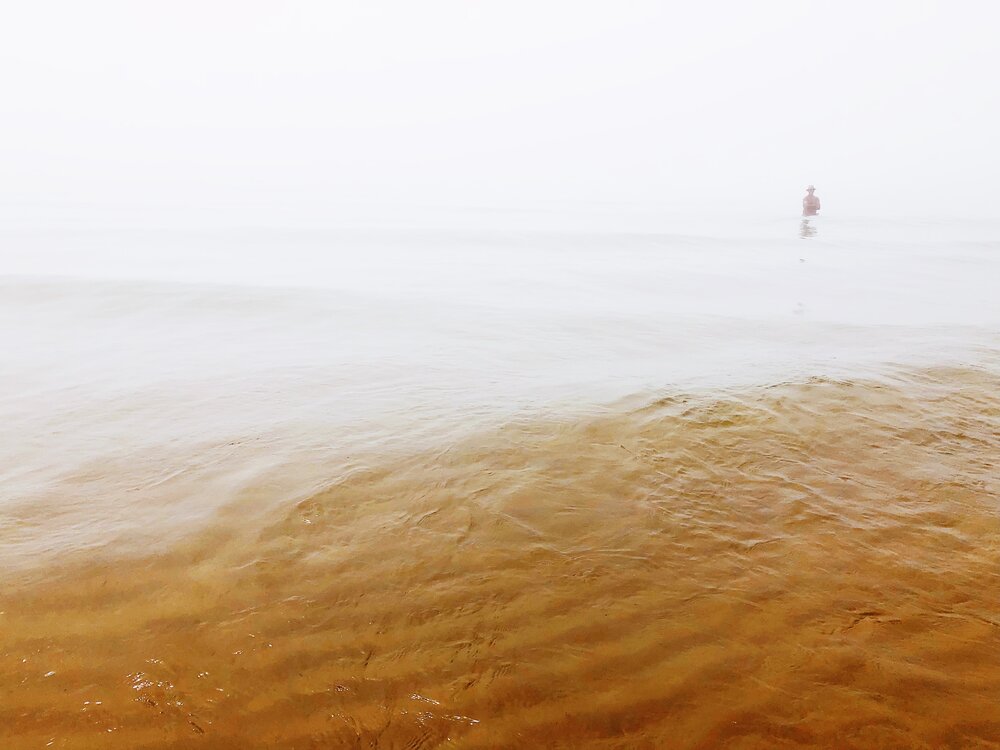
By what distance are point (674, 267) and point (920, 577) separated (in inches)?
555

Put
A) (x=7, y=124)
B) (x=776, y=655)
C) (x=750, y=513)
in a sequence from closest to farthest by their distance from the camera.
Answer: (x=776, y=655), (x=750, y=513), (x=7, y=124)

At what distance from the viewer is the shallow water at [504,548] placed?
233 centimetres

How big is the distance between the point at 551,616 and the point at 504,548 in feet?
1.78

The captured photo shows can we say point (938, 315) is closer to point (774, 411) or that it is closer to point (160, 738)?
point (774, 411)

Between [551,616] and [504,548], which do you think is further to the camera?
[504,548]

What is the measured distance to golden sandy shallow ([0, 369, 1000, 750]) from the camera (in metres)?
2.27

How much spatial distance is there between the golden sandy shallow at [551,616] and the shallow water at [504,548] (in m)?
0.01

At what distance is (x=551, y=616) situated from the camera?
2783 millimetres

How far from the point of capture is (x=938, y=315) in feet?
32.3

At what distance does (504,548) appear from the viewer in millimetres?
3246

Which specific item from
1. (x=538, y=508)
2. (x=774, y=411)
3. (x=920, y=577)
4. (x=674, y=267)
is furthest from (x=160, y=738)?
(x=674, y=267)

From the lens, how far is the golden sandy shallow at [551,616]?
2271mm

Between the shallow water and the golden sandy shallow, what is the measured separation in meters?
0.01

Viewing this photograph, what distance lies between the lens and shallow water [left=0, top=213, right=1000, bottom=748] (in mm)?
2326
